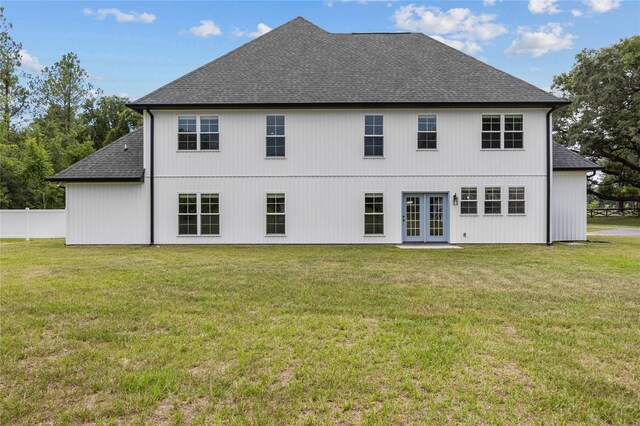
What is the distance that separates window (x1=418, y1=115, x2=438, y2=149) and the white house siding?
22 cm

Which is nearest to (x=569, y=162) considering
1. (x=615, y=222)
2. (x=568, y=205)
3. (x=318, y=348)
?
(x=568, y=205)

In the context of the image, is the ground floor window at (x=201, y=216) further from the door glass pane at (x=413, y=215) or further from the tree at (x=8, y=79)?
the tree at (x=8, y=79)

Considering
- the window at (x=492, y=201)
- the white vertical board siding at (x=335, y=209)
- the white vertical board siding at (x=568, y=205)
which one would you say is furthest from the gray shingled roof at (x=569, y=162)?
the window at (x=492, y=201)

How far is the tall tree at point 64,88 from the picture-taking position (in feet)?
115

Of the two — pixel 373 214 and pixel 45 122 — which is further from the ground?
pixel 45 122

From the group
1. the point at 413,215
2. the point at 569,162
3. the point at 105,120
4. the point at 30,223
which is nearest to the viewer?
the point at 413,215

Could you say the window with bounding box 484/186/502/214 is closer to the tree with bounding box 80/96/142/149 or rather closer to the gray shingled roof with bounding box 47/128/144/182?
the gray shingled roof with bounding box 47/128/144/182

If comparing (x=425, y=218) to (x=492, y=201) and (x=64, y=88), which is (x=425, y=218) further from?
(x=64, y=88)

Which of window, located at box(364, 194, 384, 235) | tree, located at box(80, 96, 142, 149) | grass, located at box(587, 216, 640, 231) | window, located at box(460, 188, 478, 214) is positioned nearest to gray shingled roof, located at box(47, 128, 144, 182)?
window, located at box(364, 194, 384, 235)

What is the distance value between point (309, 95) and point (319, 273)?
8657 mm

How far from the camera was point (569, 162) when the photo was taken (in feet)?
50.9

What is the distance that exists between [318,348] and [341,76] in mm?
13834

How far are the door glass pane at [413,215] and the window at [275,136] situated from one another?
5.27m

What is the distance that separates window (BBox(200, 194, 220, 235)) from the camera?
49.0 feet
